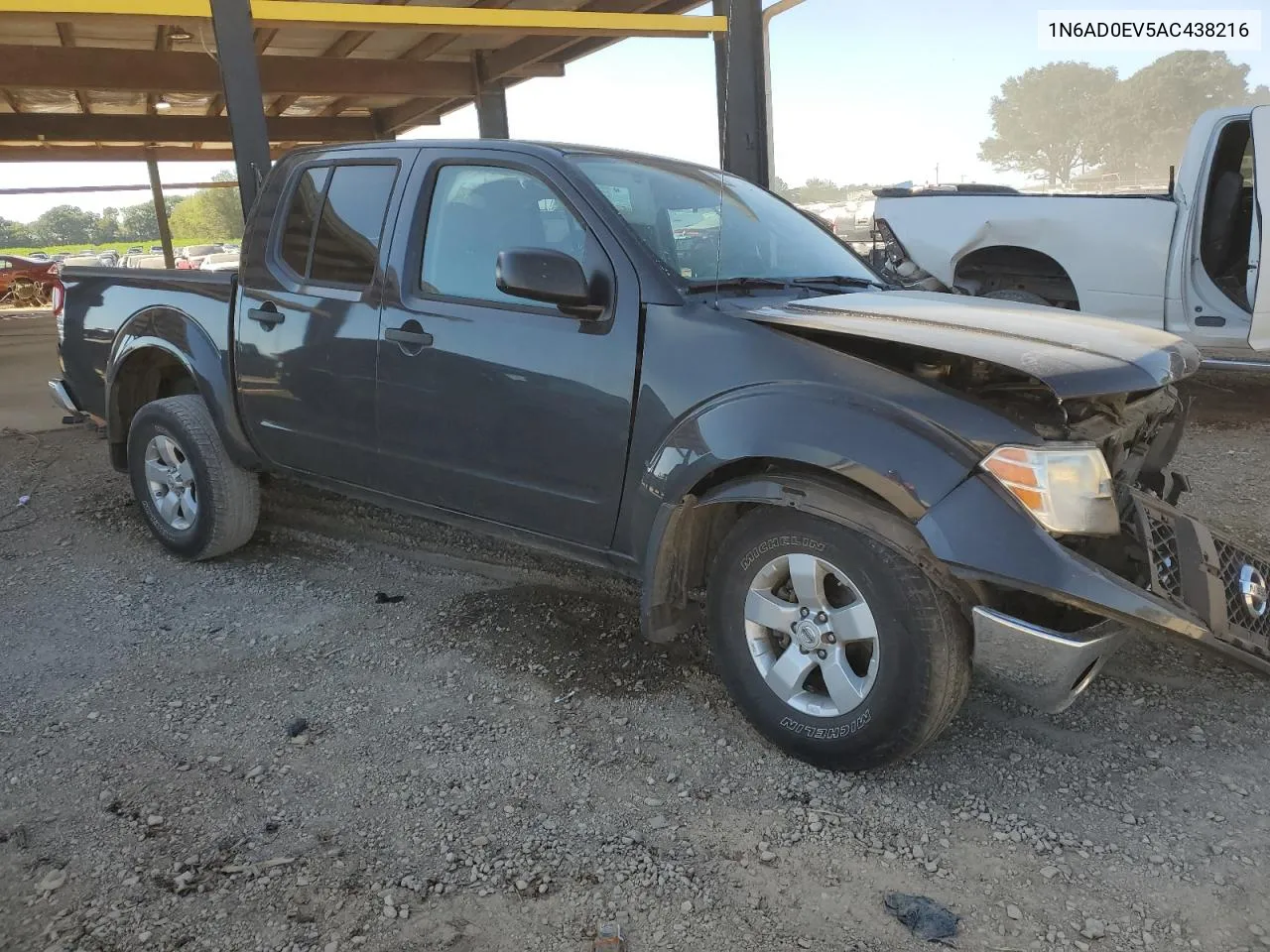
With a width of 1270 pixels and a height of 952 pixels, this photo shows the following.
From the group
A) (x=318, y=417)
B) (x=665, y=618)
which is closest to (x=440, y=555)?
(x=318, y=417)

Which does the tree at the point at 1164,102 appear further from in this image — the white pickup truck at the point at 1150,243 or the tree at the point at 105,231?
the tree at the point at 105,231

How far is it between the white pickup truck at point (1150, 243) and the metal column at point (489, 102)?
704 centimetres

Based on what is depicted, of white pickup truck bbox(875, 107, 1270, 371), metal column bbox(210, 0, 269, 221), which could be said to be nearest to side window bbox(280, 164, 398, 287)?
metal column bbox(210, 0, 269, 221)

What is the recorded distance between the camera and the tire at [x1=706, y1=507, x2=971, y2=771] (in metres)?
2.39

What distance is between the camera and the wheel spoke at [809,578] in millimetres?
2557

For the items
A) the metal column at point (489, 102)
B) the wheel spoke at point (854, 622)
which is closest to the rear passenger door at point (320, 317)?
the wheel spoke at point (854, 622)

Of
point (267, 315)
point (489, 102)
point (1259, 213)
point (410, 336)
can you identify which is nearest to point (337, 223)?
point (267, 315)

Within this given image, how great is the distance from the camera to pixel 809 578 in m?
2.57

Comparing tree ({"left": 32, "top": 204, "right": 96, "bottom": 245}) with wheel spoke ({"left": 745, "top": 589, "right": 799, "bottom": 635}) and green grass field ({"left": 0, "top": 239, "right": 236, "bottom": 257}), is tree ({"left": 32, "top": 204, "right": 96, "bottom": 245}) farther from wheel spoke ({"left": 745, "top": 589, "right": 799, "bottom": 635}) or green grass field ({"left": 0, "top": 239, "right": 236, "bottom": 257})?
wheel spoke ({"left": 745, "top": 589, "right": 799, "bottom": 635})

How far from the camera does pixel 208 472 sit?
4207 mm

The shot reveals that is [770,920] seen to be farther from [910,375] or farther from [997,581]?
[910,375]

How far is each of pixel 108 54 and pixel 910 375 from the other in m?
11.9

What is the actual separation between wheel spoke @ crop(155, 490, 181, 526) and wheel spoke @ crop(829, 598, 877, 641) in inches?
132

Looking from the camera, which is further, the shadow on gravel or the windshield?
the shadow on gravel
